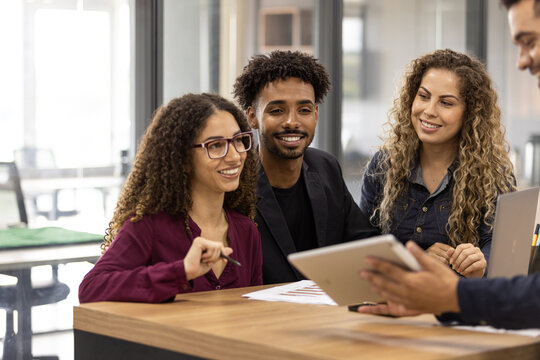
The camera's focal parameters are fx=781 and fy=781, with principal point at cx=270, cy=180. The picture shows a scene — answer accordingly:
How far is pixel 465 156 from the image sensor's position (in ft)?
9.95

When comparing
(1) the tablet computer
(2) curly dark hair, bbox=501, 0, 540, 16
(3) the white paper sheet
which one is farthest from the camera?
(3) the white paper sheet

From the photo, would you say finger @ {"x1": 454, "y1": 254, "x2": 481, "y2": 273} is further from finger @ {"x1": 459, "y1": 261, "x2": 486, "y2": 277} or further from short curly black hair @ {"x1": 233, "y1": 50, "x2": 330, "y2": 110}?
short curly black hair @ {"x1": 233, "y1": 50, "x2": 330, "y2": 110}

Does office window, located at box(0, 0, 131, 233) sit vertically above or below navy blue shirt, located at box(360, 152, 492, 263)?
above

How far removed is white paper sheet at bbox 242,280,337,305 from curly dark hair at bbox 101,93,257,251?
29 centimetres

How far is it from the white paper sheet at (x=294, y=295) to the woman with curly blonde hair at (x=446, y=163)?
737 mm

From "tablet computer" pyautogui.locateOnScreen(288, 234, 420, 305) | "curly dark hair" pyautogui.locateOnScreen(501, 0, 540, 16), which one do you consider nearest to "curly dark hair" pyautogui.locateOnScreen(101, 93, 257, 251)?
"tablet computer" pyautogui.locateOnScreen(288, 234, 420, 305)

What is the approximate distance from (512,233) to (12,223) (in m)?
2.23

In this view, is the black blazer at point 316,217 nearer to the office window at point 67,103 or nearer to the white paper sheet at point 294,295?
the white paper sheet at point 294,295

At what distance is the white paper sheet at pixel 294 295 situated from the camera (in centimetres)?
216

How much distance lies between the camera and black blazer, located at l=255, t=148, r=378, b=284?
9.34ft

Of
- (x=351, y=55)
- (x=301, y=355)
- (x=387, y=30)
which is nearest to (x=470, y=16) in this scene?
(x=387, y=30)

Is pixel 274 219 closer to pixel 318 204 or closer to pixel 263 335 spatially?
pixel 318 204

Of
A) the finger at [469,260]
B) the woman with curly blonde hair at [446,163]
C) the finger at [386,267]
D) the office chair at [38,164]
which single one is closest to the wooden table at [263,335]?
the finger at [386,267]

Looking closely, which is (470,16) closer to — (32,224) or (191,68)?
(191,68)
